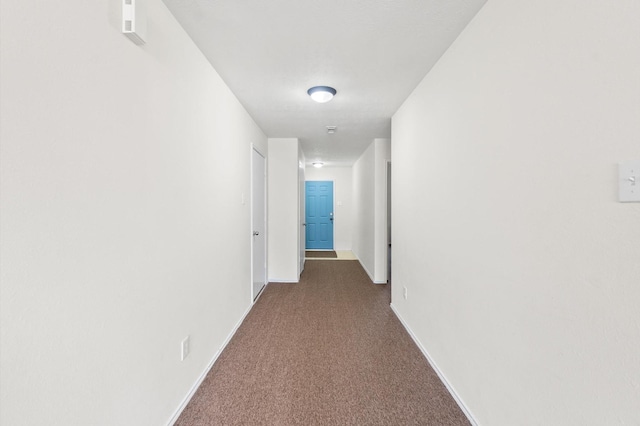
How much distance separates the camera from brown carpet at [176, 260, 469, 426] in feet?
5.49

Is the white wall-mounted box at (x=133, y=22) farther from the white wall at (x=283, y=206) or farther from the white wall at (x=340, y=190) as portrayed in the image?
the white wall at (x=340, y=190)

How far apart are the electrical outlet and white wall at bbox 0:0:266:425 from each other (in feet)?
0.13

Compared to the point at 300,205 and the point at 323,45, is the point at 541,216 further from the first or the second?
the point at 300,205

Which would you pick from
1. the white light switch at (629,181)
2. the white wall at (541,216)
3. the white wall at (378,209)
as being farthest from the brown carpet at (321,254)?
the white light switch at (629,181)

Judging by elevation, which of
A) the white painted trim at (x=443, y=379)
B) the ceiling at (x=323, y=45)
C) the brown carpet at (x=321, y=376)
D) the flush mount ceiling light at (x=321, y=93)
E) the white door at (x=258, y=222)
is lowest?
the brown carpet at (x=321, y=376)

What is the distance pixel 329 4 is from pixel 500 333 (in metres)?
1.87

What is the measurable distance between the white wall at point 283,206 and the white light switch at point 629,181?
3.80 metres

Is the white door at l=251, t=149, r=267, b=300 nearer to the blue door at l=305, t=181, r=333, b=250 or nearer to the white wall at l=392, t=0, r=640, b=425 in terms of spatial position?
the white wall at l=392, t=0, r=640, b=425

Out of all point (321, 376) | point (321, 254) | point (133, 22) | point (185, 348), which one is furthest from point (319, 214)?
point (133, 22)

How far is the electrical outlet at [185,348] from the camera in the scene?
1.70 metres

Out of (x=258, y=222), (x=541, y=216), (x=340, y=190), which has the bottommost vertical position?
(x=258, y=222)

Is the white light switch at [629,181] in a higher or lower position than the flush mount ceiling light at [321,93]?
lower

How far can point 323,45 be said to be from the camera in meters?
1.91

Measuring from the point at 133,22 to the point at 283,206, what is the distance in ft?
11.0
